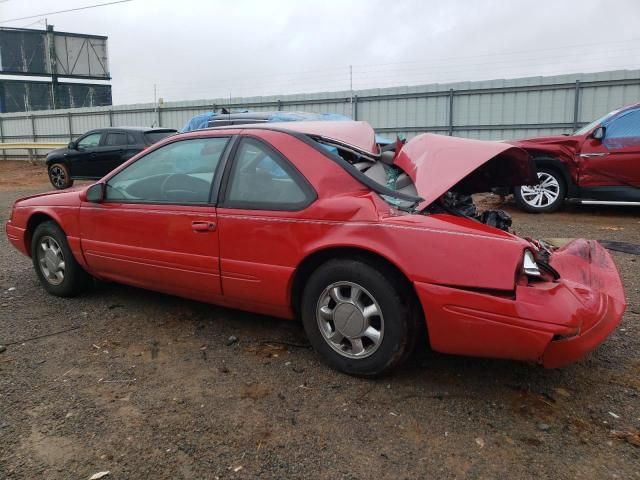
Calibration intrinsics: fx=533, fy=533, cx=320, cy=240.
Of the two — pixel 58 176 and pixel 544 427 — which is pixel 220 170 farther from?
pixel 58 176

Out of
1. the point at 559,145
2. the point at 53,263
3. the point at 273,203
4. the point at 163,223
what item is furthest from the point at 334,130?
the point at 559,145

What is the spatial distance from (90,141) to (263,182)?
12.5 metres

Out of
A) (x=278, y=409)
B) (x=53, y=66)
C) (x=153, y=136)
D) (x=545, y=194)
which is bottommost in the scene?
(x=278, y=409)

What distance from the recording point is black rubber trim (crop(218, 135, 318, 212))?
3.09 meters

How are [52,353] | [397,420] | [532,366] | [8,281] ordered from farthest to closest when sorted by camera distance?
[8,281] → [52,353] → [532,366] → [397,420]

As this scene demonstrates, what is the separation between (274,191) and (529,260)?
150cm

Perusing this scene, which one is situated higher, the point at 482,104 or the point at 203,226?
the point at 482,104

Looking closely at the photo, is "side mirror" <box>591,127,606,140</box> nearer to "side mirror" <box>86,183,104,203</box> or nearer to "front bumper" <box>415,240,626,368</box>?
"front bumper" <box>415,240,626,368</box>

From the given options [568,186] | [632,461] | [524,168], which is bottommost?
[632,461]

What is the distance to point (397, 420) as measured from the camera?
264cm

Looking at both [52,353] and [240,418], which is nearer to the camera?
[240,418]

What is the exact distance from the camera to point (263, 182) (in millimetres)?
3305

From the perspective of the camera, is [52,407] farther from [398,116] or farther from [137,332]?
[398,116]

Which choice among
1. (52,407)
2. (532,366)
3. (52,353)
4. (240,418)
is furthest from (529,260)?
(52,353)
